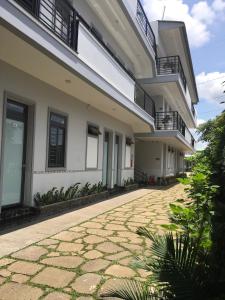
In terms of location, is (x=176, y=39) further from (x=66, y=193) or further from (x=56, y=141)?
(x=66, y=193)

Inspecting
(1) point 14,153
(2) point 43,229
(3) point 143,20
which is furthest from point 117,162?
(2) point 43,229

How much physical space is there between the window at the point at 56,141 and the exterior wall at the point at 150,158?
39.5 feet

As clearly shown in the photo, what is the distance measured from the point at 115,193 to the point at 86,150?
3.09 meters

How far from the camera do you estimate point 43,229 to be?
264 inches

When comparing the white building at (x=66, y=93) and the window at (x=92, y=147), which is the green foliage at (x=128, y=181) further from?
the window at (x=92, y=147)

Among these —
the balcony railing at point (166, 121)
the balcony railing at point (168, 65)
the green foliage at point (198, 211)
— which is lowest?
the green foliage at point (198, 211)

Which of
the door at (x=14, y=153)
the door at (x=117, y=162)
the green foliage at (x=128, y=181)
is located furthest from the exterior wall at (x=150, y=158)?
the door at (x=14, y=153)

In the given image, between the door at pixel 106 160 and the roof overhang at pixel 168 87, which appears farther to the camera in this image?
the roof overhang at pixel 168 87

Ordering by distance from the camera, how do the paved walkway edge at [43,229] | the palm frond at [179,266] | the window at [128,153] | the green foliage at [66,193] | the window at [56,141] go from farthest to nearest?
the window at [128,153], the window at [56,141], the green foliage at [66,193], the paved walkway edge at [43,229], the palm frond at [179,266]

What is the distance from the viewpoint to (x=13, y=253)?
5.07 metres

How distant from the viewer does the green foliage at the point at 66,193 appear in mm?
8367

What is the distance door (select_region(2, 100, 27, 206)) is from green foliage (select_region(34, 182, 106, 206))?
1.77 ft

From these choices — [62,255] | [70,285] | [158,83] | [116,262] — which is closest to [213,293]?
[70,285]

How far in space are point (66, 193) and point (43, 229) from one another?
2876 millimetres
